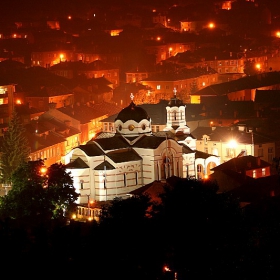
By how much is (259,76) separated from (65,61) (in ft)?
52.4

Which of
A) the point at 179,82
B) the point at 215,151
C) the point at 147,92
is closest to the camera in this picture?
the point at 215,151

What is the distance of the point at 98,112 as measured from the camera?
249 feet

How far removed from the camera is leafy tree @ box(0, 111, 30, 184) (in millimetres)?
56228

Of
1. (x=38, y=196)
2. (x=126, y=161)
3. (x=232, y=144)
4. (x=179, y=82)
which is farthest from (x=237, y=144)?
(x=179, y=82)

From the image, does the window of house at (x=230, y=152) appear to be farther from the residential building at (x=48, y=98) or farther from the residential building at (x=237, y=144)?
the residential building at (x=48, y=98)

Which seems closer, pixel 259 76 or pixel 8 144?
pixel 8 144

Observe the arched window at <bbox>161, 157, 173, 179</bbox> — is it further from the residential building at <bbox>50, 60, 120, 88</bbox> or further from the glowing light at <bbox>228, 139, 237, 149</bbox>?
the residential building at <bbox>50, 60, 120, 88</bbox>

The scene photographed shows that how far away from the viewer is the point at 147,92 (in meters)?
82.3

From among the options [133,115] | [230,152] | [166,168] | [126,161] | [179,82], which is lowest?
[166,168]

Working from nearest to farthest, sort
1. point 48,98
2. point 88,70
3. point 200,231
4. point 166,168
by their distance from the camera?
point 200,231 → point 166,168 → point 48,98 → point 88,70

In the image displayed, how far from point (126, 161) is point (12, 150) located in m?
7.40

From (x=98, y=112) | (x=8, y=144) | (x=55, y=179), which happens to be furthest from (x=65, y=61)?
(x=55, y=179)

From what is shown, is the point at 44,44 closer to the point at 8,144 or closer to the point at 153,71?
the point at 153,71

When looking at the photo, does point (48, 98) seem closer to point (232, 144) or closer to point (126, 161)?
point (232, 144)
